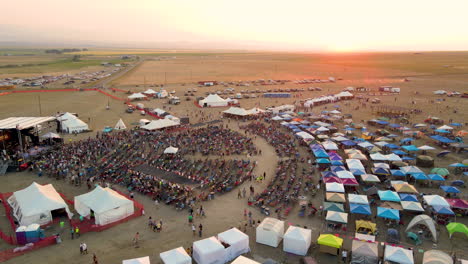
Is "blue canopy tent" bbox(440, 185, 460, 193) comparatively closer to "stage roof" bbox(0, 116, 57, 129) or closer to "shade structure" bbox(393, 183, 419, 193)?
"shade structure" bbox(393, 183, 419, 193)

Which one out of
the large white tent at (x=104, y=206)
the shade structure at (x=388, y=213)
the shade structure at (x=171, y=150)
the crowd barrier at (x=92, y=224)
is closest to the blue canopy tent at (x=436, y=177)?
the shade structure at (x=388, y=213)

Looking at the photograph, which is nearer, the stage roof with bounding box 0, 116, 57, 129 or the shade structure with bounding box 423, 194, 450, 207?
the shade structure with bounding box 423, 194, 450, 207

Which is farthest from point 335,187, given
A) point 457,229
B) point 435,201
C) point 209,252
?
point 209,252

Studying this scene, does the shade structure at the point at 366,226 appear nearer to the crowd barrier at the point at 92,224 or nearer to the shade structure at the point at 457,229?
the shade structure at the point at 457,229

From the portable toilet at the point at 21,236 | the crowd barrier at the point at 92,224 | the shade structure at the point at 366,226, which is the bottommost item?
the crowd barrier at the point at 92,224

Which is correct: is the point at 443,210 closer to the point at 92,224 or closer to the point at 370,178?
the point at 370,178

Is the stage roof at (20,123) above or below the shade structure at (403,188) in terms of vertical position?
above

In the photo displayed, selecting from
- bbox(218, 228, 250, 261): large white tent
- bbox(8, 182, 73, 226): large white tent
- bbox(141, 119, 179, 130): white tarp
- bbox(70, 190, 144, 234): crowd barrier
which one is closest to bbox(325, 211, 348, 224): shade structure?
bbox(218, 228, 250, 261): large white tent
